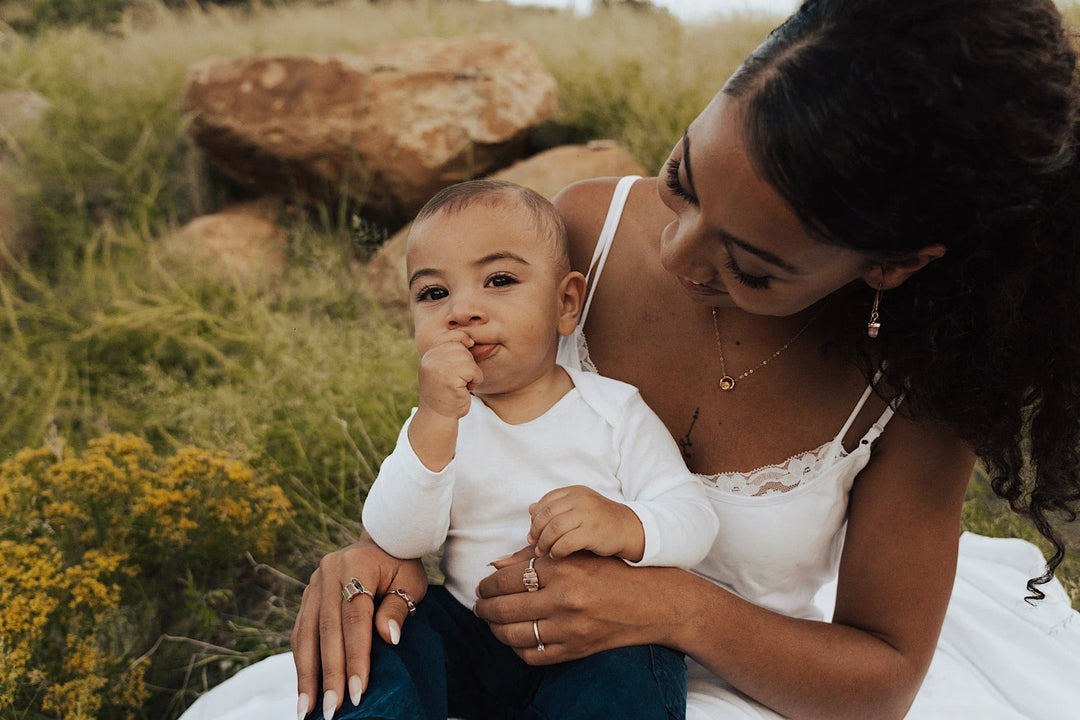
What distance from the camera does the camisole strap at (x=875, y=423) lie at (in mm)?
1828

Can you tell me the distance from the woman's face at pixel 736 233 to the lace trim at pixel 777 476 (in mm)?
397

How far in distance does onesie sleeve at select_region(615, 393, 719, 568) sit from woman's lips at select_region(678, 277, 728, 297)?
0.27 meters

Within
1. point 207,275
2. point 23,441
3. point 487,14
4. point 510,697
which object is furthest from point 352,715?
point 487,14

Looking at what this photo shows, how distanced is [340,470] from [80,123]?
4.46 m

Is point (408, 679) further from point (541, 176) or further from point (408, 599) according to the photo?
point (541, 176)

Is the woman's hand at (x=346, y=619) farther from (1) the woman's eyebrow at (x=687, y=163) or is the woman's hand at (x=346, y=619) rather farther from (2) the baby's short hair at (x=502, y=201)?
(1) the woman's eyebrow at (x=687, y=163)

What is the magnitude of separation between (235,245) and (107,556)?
3313mm

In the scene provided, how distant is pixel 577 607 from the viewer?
1.56 metres

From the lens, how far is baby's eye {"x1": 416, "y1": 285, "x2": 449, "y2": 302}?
181 cm

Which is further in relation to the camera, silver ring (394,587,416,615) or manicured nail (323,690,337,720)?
silver ring (394,587,416,615)

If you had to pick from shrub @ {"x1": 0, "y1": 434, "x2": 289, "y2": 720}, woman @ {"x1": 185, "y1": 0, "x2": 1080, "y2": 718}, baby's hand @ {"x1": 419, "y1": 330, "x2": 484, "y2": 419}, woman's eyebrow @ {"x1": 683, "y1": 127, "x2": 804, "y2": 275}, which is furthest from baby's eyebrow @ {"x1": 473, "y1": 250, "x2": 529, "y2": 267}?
shrub @ {"x1": 0, "y1": 434, "x2": 289, "y2": 720}

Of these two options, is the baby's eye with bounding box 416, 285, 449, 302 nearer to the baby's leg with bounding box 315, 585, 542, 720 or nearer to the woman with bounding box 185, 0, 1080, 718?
the woman with bounding box 185, 0, 1080, 718

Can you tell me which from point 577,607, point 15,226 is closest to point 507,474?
point 577,607

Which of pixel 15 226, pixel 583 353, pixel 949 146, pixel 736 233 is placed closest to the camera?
pixel 949 146
